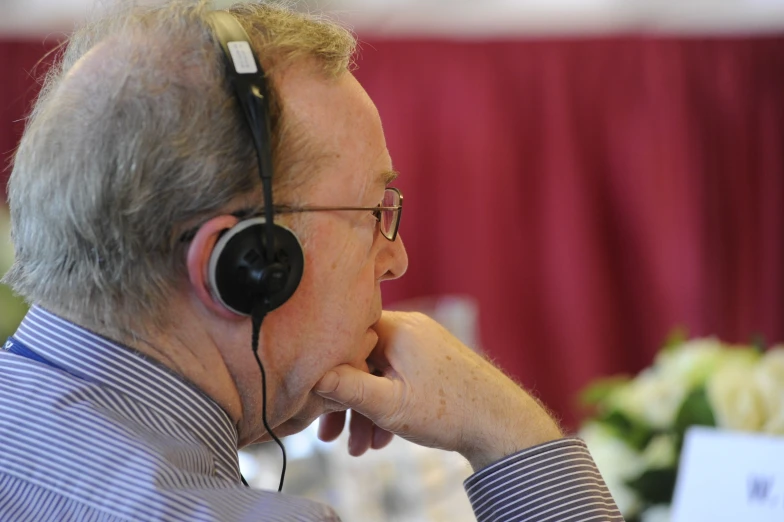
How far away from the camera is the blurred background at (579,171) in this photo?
10.9ft

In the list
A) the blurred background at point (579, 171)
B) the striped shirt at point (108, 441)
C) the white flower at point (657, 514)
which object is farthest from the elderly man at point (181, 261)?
the blurred background at point (579, 171)

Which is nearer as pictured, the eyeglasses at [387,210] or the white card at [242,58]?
the white card at [242,58]

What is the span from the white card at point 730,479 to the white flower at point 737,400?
63 mm

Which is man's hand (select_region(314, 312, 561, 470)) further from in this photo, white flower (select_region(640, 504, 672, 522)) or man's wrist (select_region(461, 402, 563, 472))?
white flower (select_region(640, 504, 672, 522))

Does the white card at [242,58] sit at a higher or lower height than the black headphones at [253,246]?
higher

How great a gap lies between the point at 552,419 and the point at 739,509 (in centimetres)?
24

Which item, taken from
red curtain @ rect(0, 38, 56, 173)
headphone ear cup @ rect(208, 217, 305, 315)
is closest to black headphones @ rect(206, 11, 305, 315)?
headphone ear cup @ rect(208, 217, 305, 315)

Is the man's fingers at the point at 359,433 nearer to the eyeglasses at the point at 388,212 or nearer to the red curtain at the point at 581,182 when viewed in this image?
the eyeglasses at the point at 388,212

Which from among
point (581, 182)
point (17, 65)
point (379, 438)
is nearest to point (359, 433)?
point (379, 438)

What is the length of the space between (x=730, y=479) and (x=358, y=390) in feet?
1.52

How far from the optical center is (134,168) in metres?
0.71

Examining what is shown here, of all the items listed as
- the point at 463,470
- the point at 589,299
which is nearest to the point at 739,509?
the point at 463,470

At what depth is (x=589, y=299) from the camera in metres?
3.33

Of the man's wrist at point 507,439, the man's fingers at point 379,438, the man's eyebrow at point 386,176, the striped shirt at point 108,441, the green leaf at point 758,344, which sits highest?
the man's eyebrow at point 386,176
